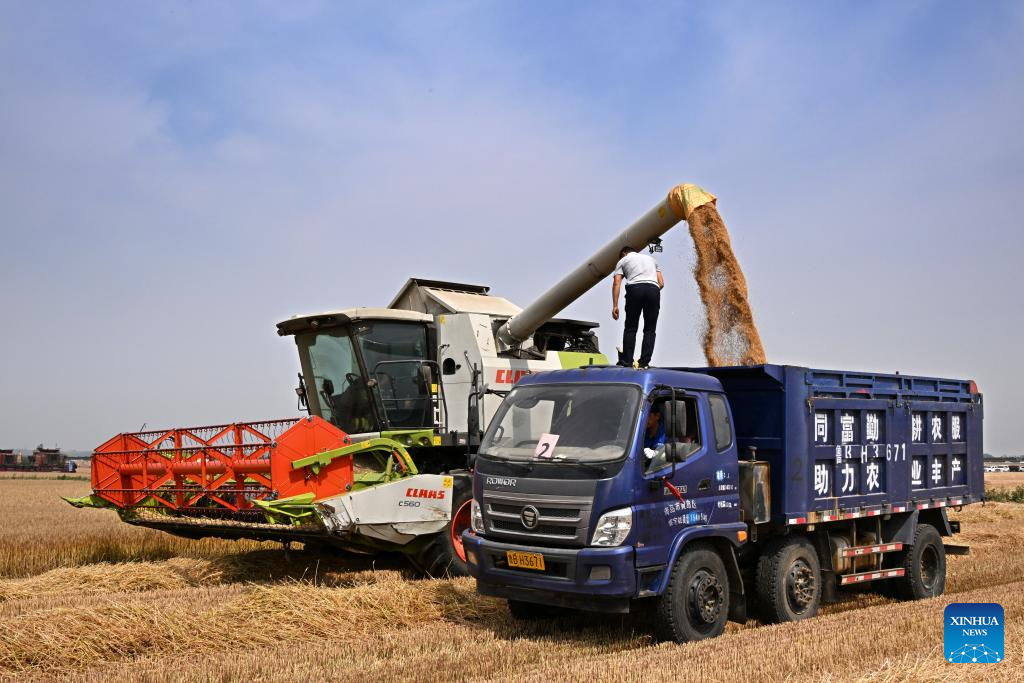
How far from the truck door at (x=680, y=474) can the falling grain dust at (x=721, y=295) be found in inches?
94.6

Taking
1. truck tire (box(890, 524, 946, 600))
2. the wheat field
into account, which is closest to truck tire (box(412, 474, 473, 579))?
the wheat field

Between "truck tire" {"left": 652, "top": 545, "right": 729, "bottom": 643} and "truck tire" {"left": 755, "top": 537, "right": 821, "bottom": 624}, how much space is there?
0.70 m

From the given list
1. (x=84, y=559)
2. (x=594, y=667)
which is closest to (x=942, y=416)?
(x=594, y=667)

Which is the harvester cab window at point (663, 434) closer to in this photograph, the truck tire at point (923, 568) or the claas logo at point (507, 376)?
the truck tire at point (923, 568)

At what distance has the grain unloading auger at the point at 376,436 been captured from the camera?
8758 millimetres

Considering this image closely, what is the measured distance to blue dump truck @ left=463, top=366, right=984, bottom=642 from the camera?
6566mm

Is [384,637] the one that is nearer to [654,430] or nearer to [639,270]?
[654,430]

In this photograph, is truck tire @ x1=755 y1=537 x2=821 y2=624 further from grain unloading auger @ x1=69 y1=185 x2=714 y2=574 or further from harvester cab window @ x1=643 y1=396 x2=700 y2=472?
grain unloading auger @ x1=69 y1=185 x2=714 y2=574

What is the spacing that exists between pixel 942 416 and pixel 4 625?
884cm

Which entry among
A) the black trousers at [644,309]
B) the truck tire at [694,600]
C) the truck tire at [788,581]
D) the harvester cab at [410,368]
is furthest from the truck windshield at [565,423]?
the harvester cab at [410,368]

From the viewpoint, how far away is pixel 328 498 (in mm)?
8641

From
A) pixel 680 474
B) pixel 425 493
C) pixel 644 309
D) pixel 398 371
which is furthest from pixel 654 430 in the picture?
pixel 398 371

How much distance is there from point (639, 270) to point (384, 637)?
393cm

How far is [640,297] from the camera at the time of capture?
848 centimetres
